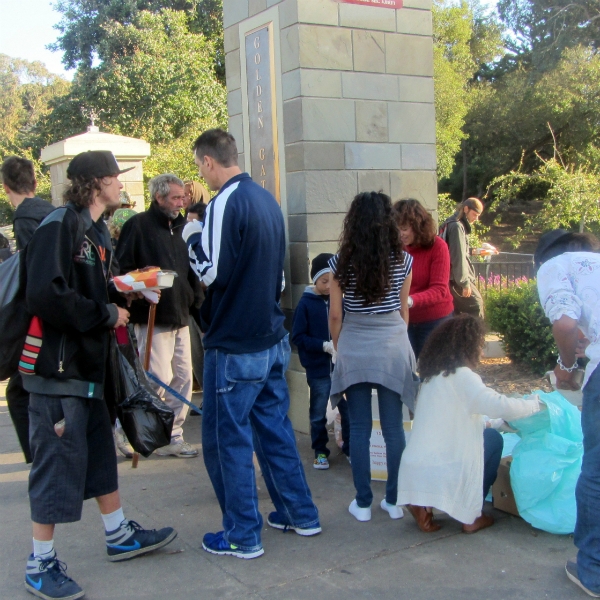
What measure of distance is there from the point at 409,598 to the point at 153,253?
292 cm

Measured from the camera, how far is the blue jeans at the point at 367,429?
3734mm

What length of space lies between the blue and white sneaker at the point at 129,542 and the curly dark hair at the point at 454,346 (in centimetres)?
156

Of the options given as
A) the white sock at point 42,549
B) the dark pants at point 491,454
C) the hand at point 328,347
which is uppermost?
the hand at point 328,347

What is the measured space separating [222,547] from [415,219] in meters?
2.29

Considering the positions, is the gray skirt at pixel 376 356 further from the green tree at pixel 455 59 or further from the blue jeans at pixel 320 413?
the green tree at pixel 455 59

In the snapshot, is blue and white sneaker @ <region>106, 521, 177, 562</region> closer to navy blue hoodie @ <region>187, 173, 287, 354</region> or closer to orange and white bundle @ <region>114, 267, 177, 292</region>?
navy blue hoodie @ <region>187, 173, 287, 354</region>

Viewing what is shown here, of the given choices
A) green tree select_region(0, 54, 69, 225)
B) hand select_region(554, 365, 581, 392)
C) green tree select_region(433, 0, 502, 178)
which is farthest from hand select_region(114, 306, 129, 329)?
green tree select_region(433, 0, 502, 178)

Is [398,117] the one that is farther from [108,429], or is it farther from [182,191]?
[108,429]

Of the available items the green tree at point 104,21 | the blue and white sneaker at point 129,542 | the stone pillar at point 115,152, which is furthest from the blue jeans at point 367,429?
the green tree at point 104,21

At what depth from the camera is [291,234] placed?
17.0 feet

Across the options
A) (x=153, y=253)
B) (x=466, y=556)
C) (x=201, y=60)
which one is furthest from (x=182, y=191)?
(x=201, y=60)

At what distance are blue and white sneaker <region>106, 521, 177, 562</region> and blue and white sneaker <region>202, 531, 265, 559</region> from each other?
21cm

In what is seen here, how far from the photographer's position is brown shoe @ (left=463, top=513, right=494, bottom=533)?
3564mm

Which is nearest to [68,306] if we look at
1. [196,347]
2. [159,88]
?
[196,347]
